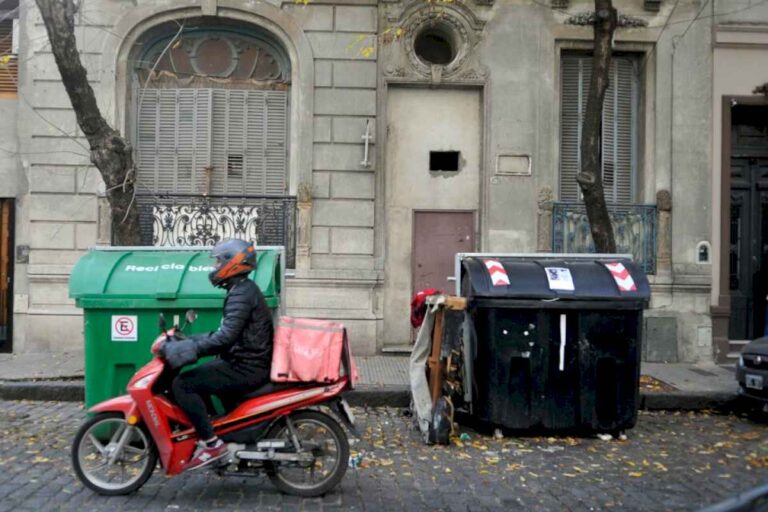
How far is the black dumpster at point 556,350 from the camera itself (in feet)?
24.4

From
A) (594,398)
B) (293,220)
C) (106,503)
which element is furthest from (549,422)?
(293,220)

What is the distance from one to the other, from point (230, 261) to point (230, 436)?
124cm

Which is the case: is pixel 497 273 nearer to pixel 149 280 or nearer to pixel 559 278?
pixel 559 278

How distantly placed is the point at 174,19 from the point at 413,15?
3.67 metres

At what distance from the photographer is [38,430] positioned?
301 inches

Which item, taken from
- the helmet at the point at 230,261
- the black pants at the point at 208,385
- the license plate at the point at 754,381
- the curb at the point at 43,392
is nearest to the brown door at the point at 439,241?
the license plate at the point at 754,381

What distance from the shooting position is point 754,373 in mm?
8406

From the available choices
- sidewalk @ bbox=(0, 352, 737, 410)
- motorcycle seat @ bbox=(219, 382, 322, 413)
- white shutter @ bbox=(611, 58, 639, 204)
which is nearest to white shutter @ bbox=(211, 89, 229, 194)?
sidewalk @ bbox=(0, 352, 737, 410)

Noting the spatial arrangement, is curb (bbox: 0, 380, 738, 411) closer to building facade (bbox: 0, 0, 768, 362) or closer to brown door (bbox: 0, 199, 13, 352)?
building facade (bbox: 0, 0, 768, 362)

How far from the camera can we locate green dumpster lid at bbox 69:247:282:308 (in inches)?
264

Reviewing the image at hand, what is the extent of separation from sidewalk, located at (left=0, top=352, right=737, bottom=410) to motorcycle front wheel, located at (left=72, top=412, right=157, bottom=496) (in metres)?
3.68

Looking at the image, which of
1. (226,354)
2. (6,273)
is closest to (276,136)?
(6,273)

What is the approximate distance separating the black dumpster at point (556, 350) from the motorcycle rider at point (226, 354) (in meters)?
2.58

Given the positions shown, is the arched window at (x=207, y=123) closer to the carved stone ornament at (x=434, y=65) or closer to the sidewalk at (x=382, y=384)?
the carved stone ornament at (x=434, y=65)
